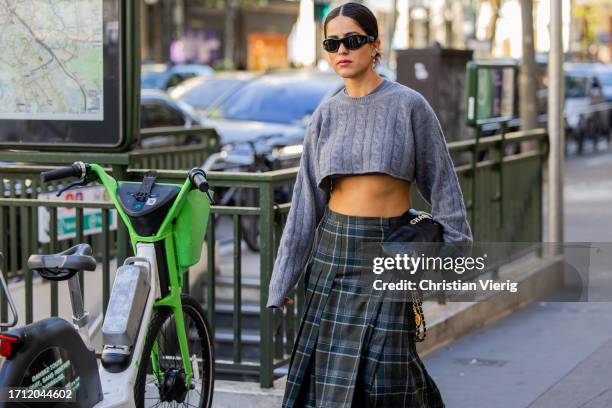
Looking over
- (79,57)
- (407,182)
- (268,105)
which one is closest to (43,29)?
(79,57)

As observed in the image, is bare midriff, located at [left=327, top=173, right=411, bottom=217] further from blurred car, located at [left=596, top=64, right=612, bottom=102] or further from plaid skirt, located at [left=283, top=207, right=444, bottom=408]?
blurred car, located at [left=596, top=64, right=612, bottom=102]

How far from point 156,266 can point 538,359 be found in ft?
10.3

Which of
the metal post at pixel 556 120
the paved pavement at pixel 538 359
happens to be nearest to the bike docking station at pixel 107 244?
the paved pavement at pixel 538 359

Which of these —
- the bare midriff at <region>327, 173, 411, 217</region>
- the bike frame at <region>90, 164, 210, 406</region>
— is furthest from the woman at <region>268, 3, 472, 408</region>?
the bike frame at <region>90, 164, 210, 406</region>

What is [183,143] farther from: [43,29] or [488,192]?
[43,29]

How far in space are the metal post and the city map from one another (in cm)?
406

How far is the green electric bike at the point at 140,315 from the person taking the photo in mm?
4352

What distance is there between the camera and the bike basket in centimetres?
493

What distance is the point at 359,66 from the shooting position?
4.33 meters

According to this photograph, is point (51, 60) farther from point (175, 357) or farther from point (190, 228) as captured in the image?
point (175, 357)

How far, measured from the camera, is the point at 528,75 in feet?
59.9

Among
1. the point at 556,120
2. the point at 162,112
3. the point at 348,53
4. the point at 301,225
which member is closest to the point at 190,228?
the point at 301,225

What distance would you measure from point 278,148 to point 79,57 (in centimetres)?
812

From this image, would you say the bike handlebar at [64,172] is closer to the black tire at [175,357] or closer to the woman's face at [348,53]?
the black tire at [175,357]
